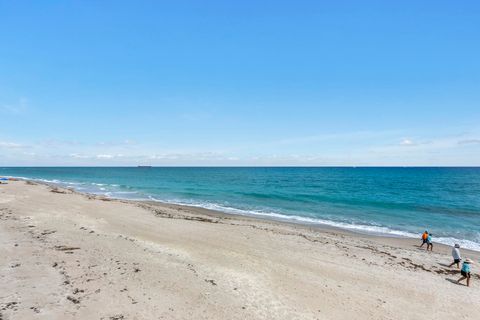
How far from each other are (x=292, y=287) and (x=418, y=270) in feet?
26.5

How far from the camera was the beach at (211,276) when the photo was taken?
8.76 m

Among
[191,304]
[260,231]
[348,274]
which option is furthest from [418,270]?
[191,304]

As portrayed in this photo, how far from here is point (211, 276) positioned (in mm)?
11125

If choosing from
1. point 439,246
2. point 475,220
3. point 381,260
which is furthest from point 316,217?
point 475,220

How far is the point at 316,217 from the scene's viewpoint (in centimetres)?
2939

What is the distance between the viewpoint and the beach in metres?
8.76

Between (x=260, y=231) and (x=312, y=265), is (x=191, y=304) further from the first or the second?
(x=260, y=231)

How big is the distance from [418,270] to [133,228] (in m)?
17.0

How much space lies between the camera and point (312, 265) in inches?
524

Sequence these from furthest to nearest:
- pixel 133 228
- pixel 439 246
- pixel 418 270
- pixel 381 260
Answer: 1. pixel 439 246
2. pixel 133 228
3. pixel 381 260
4. pixel 418 270

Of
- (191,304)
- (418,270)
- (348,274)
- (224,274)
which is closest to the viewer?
(191,304)

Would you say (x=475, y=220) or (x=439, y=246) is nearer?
(x=439, y=246)

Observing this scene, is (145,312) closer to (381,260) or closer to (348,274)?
(348,274)

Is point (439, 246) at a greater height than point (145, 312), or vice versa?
point (145, 312)
